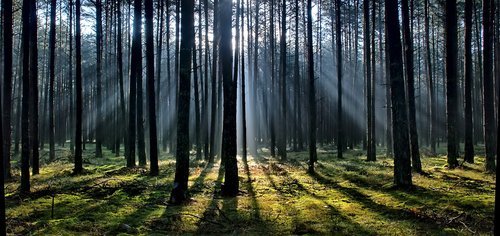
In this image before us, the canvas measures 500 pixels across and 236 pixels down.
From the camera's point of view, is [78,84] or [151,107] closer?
[78,84]

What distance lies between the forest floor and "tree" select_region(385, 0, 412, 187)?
59 cm

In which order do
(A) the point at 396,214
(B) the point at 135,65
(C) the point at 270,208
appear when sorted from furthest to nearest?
(B) the point at 135,65, (C) the point at 270,208, (A) the point at 396,214

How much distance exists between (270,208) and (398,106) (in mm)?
4636

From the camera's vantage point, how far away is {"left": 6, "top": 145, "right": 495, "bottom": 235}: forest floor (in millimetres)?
6852

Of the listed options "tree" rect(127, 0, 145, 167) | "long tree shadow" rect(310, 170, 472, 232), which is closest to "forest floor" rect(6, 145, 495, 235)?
"long tree shadow" rect(310, 170, 472, 232)

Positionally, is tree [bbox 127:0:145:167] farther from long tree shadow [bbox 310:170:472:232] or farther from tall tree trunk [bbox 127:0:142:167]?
long tree shadow [bbox 310:170:472:232]

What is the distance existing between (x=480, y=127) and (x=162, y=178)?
4134cm

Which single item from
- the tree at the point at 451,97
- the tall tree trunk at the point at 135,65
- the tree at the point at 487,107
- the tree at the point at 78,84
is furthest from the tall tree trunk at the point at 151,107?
the tree at the point at 487,107

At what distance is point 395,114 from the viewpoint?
1075 centimetres

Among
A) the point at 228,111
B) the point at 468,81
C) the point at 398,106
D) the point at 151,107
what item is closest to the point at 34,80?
the point at 151,107

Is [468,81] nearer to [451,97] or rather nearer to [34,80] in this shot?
[451,97]

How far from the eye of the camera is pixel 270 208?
350 inches

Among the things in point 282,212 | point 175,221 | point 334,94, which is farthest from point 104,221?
point 334,94

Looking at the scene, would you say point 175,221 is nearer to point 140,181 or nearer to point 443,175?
point 140,181
